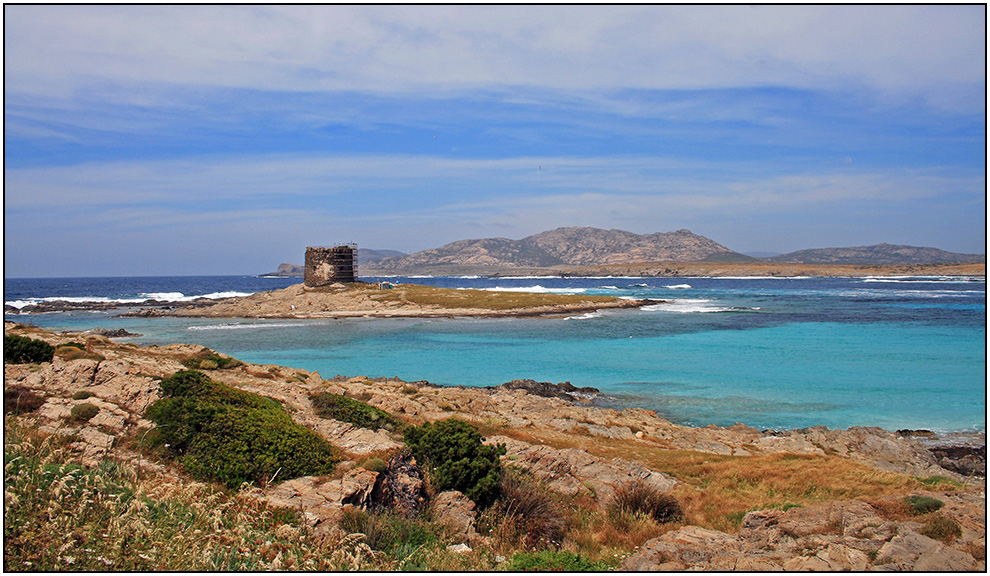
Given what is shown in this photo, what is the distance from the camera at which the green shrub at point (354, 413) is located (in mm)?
12266

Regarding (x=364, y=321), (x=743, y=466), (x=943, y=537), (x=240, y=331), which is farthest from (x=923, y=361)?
(x=240, y=331)

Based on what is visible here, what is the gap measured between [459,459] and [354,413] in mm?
4483

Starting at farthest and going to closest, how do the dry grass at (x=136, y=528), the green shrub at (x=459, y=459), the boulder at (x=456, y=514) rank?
the green shrub at (x=459, y=459) → the boulder at (x=456, y=514) → the dry grass at (x=136, y=528)

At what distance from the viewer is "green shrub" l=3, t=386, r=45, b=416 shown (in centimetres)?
926

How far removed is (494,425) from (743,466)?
6390 mm

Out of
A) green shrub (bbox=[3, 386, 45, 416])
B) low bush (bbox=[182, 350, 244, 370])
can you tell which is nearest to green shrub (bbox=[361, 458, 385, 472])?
green shrub (bbox=[3, 386, 45, 416])

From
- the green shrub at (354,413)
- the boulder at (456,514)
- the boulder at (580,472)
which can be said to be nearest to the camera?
the boulder at (456,514)

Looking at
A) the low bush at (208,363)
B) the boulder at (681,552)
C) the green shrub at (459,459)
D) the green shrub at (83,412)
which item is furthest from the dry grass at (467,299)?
the boulder at (681,552)

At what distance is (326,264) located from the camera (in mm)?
64250

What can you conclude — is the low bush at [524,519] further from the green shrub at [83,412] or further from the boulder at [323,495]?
the green shrub at [83,412]

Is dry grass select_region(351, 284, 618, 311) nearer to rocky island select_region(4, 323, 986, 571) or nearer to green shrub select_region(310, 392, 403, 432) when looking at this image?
green shrub select_region(310, 392, 403, 432)

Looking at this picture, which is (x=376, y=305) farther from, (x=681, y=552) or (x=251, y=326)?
(x=681, y=552)

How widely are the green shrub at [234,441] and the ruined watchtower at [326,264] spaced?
55717 mm

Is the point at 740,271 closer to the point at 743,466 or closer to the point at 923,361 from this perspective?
the point at 923,361
